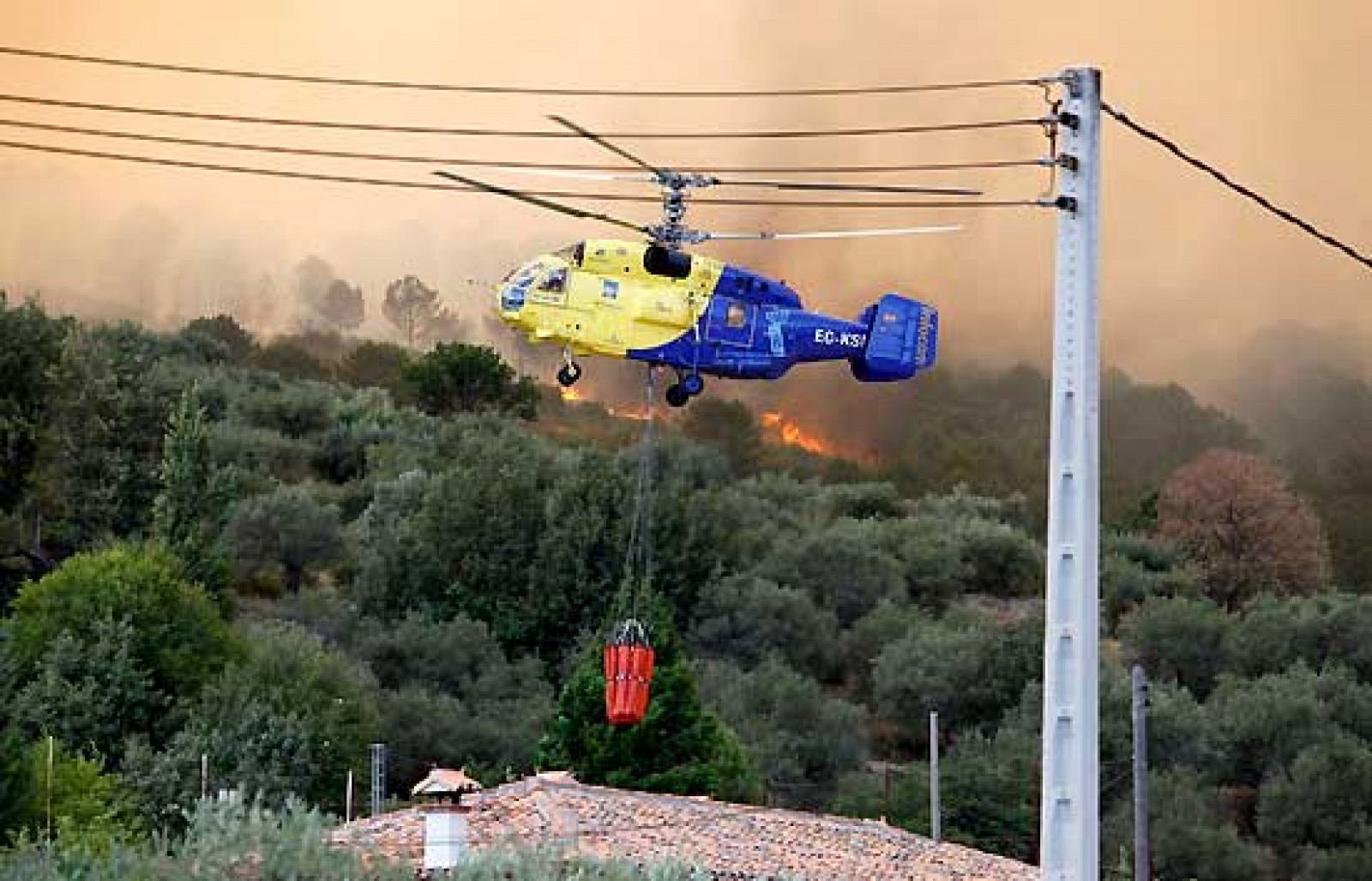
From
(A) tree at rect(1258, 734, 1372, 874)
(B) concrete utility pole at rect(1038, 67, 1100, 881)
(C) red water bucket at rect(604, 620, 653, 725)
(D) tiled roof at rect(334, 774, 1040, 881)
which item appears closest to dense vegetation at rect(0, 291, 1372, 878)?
(A) tree at rect(1258, 734, 1372, 874)

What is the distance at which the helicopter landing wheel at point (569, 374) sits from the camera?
1106 inches

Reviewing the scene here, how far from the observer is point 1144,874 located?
4022 centimetres

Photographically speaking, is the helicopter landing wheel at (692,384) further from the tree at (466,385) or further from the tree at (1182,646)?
the tree at (466,385)

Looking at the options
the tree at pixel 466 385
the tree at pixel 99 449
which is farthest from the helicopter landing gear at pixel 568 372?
the tree at pixel 466 385

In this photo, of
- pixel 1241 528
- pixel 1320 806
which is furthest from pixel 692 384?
pixel 1241 528

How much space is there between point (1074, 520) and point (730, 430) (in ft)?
250

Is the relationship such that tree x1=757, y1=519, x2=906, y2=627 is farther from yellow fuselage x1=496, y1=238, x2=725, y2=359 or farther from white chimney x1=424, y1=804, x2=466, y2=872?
yellow fuselage x1=496, y1=238, x2=725, y2=359

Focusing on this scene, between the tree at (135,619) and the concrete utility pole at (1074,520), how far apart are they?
1659 inches

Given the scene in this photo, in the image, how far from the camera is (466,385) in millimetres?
104562

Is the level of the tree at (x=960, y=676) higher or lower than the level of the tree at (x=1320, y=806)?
higher

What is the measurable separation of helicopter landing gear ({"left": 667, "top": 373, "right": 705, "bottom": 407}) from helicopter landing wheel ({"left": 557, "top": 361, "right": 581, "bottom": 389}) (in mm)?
879

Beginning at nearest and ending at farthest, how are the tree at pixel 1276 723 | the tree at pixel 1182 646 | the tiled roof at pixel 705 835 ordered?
the tiled roof at pixel 705 835, the tree at pixel 1276 723, the tree at pixel 1182 646

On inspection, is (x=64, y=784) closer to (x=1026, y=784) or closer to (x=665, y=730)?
(x=665, y=730)

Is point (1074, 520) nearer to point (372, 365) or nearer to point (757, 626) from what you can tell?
point (757, 626)
